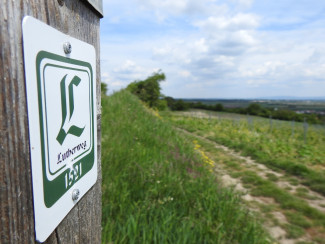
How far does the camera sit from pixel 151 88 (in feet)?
76.4

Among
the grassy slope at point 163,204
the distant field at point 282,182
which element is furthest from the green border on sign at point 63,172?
the distant field at point 282,182

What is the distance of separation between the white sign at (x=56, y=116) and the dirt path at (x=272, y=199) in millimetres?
3161

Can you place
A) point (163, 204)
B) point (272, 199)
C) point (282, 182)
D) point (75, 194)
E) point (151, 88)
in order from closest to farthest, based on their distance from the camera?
1. point (75, 194)
2. point (163, 204)
3. point (272, 199)
4. point (282, 182)
5. point (151, 88)

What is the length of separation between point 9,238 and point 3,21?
0.46 m

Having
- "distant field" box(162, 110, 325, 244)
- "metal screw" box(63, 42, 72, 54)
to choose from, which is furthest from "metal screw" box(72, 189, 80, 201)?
"distant field" box(162, 110, 325, 244)

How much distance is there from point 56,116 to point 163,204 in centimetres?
235

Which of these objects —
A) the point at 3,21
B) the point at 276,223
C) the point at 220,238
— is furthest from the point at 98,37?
the point at 276,223

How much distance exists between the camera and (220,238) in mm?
2332

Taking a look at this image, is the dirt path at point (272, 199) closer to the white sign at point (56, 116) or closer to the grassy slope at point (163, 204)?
the grassy slope at point (163, 204)

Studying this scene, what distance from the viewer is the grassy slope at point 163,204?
86.3 inches

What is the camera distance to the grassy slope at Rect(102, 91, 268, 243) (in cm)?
219

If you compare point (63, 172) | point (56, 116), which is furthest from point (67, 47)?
point (63, 172)

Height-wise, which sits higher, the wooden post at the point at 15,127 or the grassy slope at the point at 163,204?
the wooden post at the point at 15,127

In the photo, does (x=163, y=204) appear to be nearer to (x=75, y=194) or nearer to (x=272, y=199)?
(x=75, y=194)
